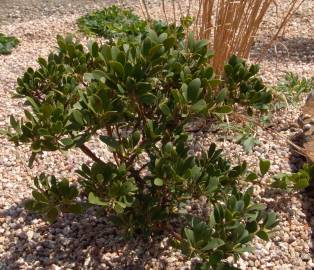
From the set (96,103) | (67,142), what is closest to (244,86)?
(96,103)

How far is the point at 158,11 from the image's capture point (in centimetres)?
564

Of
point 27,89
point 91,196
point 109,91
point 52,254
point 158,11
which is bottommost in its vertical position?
point 158,11

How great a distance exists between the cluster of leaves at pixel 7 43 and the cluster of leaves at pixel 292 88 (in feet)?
8.10

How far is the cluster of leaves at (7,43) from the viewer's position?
4539 millimetres

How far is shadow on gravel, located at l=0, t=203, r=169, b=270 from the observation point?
7.00 ft

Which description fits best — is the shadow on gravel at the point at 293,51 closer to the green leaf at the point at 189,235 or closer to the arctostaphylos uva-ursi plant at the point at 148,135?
the arctostaphylos uva-ursi plant at the point at 148,135

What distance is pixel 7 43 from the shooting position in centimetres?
462

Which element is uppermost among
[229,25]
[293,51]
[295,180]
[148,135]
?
[148,135]

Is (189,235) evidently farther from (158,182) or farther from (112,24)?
(112,24)

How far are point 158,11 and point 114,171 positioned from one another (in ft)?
13.7

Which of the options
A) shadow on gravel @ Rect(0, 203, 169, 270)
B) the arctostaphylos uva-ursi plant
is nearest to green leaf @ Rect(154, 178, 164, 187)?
the arctostaphylos uva-ursi plant

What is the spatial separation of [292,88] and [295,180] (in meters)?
1.20

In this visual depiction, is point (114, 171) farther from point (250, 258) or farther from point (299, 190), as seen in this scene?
point (299, 190)

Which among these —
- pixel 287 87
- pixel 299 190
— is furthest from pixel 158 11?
pixel 299 190
